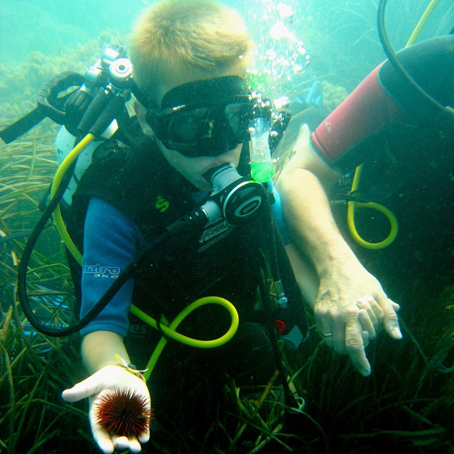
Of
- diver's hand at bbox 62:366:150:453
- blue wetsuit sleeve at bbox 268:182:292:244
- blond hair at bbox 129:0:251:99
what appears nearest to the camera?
diver's hand at bbox 62:366:150:453

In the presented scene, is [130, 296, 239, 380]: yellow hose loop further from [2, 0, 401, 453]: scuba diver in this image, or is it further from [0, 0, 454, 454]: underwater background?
[0, 0, 454, 454]: underwater background

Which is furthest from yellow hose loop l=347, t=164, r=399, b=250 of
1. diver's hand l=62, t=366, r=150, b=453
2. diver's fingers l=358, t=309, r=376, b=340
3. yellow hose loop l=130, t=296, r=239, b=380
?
diver's hand l=62, t=366, r=150, b=453

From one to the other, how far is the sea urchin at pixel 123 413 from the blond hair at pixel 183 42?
1.30 metres

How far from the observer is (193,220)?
3.72 ft

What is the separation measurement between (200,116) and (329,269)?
100 cm

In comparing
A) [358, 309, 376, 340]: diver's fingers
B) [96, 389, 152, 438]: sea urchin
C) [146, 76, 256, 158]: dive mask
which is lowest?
[96, 389, 152, 438]: sea urchin

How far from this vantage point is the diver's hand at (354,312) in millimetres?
1079

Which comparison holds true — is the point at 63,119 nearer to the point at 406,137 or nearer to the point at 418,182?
the point at 406,137

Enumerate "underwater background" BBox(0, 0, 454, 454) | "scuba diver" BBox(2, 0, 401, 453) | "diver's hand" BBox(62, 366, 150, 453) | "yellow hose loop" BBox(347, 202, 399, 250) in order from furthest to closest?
1. "yellow hose loop" BBox(347, 202, 399, 250)
2. "underwater background" BBox(0, 0, 454, 454)
3. "scuba diver" BBox(2, 0, 401, 453)
4. "diver's hand" BBox(62, 366, 150, 453)

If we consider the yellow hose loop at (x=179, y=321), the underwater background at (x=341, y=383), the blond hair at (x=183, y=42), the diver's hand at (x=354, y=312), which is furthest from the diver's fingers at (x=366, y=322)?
the blond hair at (x=183, y=42)

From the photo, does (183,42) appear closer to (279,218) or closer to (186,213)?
(186,213)

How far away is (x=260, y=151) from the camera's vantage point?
1367 millimetres

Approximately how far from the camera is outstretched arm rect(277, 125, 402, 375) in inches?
43.4

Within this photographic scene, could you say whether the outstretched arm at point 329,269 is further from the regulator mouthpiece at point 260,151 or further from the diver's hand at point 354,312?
the regulator mouthpiece at point 260,151
